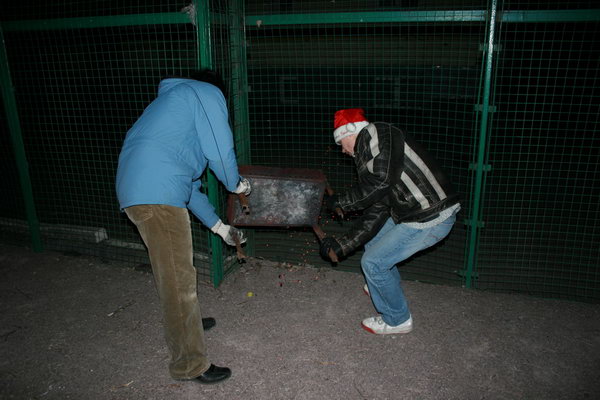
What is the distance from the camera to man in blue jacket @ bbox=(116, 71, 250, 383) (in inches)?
117

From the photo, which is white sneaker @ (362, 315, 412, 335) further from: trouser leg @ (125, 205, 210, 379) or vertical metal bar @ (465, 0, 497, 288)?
trouser leg @ (125, 205, 210, 379)

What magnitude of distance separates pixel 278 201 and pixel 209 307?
1245 mm

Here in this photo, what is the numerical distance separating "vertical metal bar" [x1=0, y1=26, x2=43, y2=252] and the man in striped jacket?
3.82m

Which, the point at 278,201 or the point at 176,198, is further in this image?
the point at 278,201

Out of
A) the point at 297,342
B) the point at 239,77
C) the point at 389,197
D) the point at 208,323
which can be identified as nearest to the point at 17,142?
the point at 239,77

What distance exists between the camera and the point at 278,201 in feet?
13.5

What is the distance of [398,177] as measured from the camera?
3.35 meters

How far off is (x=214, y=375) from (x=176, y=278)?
82 cm

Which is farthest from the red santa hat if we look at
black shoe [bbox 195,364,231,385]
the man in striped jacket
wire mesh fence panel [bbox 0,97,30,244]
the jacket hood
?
wire mesh fence panel [bbox 0,97,30,244]

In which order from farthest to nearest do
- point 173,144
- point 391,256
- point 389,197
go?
point 391,256 → point 389,197 → point 173,144

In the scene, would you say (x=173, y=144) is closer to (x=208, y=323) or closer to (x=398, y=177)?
(x=398, y=177)

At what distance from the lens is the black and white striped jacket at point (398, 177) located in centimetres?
329

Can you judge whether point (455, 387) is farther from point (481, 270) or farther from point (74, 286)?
point (74, 286)

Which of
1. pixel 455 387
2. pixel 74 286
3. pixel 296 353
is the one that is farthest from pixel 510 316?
pixel 74 286
